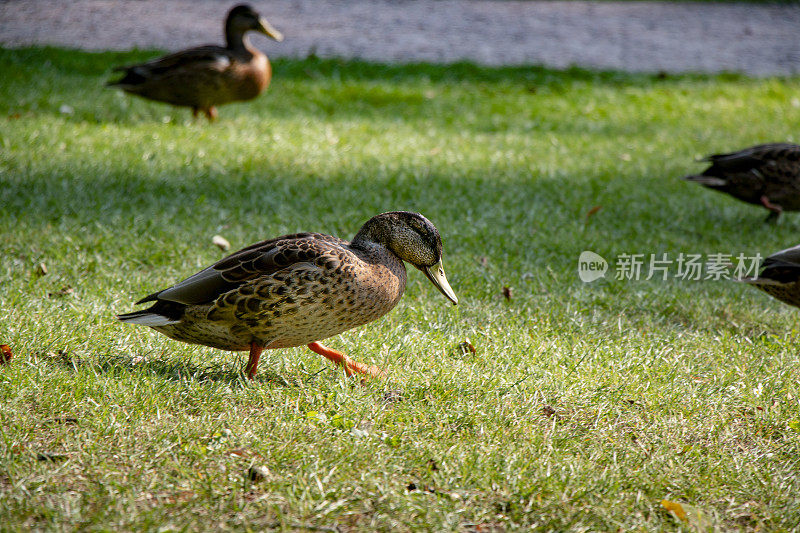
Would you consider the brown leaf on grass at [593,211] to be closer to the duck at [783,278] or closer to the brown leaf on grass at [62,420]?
the duck at [783,278]

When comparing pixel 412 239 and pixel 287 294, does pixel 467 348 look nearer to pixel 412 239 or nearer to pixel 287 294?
pixel 412 239

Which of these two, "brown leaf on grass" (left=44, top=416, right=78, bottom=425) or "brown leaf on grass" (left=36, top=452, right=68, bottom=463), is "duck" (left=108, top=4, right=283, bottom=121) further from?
"brown leaf on grass" (left=36, top=452, right=68, bottom=463)

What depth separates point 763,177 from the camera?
20.8ft

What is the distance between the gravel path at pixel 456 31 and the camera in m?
11.6

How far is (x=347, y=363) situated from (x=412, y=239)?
0.58 m

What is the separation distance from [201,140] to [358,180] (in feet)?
5.64

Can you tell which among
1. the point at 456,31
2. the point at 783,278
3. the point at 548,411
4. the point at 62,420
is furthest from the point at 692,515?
the point at 456,31

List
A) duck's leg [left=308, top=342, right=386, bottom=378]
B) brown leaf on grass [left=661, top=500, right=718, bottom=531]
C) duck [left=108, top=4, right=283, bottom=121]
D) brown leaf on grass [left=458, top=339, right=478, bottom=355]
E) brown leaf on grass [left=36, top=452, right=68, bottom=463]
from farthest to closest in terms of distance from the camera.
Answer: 1. duck [left=108, top=4, right=283, bottom=121]
2. brown leaf on grass [left=458, top=339, right=478, bottom=355]
3. duck's leg [left=308, top=342, right=386, bottom=378]
4. brown leaf on grass [left=36, top=452, right=68, bottom=463]
5. brown leaf on grass [left=661, top=500, right=718, bottom=531]

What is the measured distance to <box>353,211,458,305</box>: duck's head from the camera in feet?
11.1

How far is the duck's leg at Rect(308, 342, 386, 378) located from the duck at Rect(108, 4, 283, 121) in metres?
4.86

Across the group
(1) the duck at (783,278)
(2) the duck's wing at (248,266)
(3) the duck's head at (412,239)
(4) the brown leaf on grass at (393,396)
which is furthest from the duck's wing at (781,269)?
(2) the duck's wing at (248,266)

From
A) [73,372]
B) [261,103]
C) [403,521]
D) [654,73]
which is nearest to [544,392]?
[403,521]

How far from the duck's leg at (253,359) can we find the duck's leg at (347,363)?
0.29m

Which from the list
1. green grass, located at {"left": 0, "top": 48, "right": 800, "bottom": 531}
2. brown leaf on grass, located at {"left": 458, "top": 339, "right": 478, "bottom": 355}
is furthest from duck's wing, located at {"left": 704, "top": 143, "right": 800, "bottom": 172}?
brown leaf on grass, located at {"left": 458, "top": 339, "right": 478, "bottom": 355}
